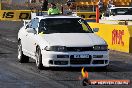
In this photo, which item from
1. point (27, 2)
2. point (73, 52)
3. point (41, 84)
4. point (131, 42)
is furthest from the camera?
point (27, 2)

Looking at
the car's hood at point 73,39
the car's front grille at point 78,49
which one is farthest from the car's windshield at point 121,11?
the car's front grille at point 78,49

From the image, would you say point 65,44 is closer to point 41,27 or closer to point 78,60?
point 78,60

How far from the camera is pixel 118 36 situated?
20391 millimetres

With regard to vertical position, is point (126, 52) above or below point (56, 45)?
below

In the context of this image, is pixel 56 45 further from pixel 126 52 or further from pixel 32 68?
pixel 126 52

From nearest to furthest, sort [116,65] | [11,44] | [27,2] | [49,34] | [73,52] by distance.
A: [73,52] → [49,34] → [116,65] → [11,44] → [27,2]

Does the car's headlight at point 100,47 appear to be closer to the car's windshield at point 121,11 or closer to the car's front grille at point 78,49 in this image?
the car's front grille at point 78,49

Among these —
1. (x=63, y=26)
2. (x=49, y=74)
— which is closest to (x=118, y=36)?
(x=63, y=26)

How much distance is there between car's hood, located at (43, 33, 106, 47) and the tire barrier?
18.3ft

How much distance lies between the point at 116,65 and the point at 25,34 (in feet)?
9.25

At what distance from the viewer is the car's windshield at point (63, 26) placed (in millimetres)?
14539

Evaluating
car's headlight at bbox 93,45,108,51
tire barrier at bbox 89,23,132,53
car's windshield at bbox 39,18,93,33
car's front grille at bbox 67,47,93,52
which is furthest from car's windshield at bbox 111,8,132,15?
car's front grille at bbox 67,47,93,52

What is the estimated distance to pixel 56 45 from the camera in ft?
43.5

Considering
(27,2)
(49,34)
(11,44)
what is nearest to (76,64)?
(49,34)
